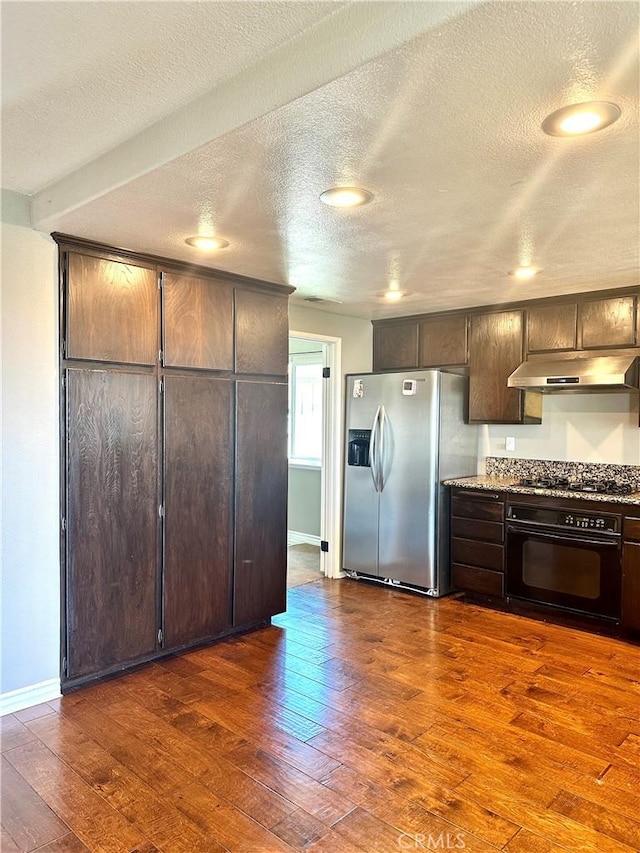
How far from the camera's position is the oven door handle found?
3.74 metres

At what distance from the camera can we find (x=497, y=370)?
181 inches

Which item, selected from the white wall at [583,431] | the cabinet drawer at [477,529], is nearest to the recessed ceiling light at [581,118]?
the white wall at [583,431]

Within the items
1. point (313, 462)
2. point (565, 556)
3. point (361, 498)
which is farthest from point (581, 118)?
point (313, 462)

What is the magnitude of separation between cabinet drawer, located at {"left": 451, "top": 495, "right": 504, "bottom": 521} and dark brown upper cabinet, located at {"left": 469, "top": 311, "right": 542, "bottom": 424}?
0.66m

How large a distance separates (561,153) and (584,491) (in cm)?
266

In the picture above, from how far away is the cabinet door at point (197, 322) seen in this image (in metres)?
3.33

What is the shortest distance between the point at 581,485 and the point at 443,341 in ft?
5.18

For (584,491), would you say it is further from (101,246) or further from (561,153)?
(101,246)

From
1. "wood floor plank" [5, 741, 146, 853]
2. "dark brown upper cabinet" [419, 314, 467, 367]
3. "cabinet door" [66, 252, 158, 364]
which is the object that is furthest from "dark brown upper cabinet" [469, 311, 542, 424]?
"wood floor plank" [5, 741, 146, 853]

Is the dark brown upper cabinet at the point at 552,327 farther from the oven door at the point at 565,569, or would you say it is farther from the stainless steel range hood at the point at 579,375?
the oven door at the point at 565,569

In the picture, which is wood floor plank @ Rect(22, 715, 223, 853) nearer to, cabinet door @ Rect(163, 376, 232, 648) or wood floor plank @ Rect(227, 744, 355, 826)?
wood floor plank @ Rect(227, 744, 355, 826)

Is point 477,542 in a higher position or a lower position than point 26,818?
higher

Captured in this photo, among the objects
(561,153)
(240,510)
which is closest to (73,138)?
(561,153)

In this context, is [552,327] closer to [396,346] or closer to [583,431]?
[583,431]
